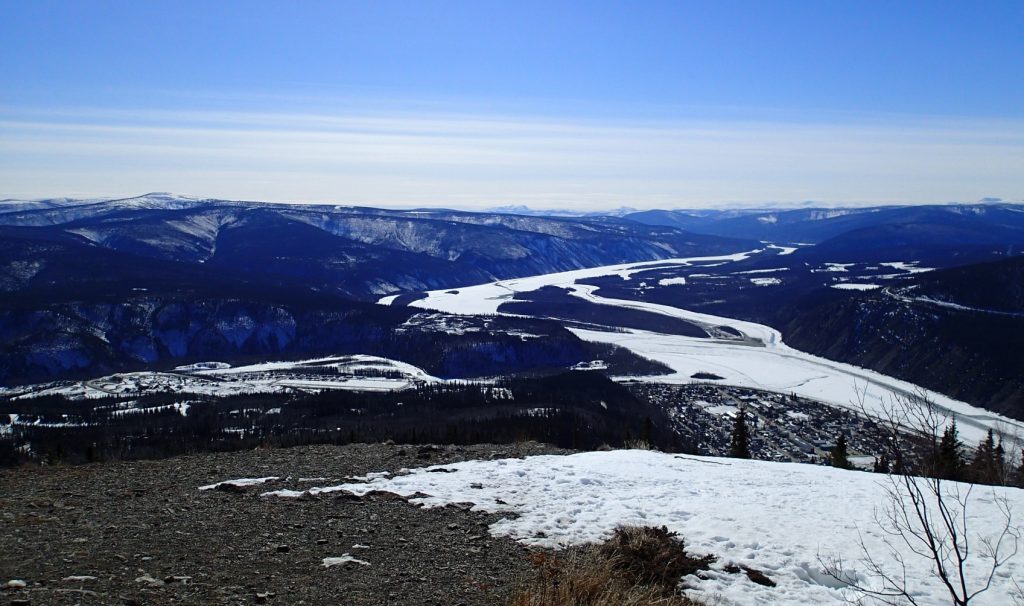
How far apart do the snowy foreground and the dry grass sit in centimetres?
41

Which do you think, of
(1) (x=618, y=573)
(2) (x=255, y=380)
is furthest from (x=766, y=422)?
(1) (x=618, y=573)

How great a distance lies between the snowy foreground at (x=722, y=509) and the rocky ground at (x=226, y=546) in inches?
42.4

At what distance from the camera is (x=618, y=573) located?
9.89 meters

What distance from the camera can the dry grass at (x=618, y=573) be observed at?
26.8 ft

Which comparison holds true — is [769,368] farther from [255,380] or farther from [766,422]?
[255,380]

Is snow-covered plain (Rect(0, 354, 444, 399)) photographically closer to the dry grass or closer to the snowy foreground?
the snowy foreground

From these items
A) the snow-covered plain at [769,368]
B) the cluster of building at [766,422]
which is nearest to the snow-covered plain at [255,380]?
the snow-covered plain at [769,368]

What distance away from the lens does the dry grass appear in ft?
26.8

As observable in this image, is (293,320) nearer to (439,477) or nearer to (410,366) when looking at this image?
(410,366)

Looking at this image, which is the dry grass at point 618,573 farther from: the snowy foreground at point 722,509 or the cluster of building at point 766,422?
the cluster of building at point 766,422

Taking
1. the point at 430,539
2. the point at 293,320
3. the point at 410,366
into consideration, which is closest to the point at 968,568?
the point at 430,539

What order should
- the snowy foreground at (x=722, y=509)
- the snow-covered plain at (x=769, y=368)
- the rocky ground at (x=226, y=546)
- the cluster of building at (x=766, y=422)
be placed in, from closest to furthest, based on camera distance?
the rocky ground at (x=226, y=546), the snowy foreground at (x=722, y=509), the cluster of building at (x=766, y=422), the snow-covered plain at (x=769, y=368)

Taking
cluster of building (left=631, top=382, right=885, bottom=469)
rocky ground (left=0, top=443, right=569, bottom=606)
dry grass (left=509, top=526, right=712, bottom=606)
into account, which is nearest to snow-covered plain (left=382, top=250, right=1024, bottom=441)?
cluster of building (left=631, top=382, right=885, bottom=469)

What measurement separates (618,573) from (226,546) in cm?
610
